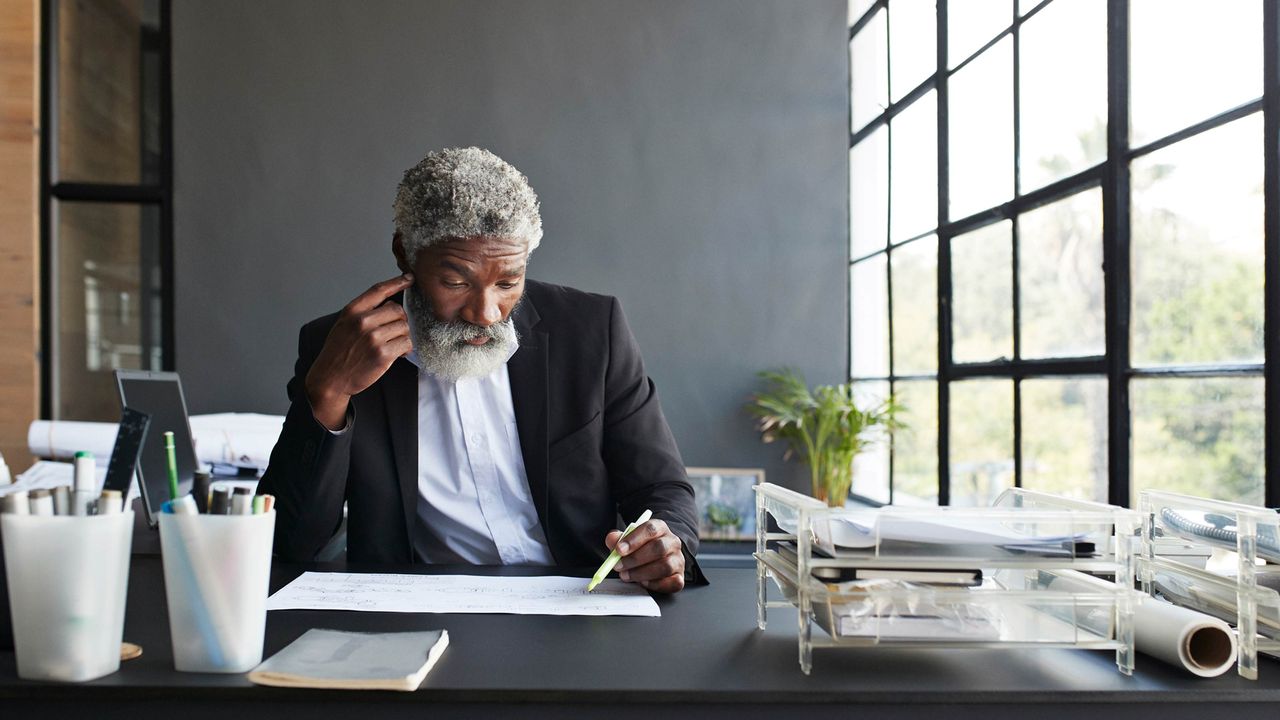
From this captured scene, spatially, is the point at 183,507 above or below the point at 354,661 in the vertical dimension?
above

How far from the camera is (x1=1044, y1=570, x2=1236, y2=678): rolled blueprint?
2.97 feet

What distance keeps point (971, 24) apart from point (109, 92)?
11.3ft

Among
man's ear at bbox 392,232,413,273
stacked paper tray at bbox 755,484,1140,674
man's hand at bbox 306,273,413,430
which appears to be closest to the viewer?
stacked paper tray at bbox 755,484,1140,674

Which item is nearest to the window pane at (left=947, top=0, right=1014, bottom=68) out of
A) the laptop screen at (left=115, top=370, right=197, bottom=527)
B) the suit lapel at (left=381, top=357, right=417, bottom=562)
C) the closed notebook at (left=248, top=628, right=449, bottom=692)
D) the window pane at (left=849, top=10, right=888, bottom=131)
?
the window pane at (left=849, top=10, right=888, bottom=131)

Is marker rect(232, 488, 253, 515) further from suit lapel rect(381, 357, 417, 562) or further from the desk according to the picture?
suit lapel rect(381, 357, 417, 562)

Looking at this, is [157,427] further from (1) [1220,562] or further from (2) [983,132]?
(2) [983,132]

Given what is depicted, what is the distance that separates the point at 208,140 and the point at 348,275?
2.61 feet

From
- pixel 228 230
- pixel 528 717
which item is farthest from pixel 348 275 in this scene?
pixel 528 717

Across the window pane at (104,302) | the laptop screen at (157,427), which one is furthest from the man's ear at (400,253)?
the window pane at (104,302)

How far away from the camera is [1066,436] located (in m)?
2.60

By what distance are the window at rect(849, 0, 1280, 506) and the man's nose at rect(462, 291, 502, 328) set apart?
1553 millimetres

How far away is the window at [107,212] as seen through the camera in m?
3.84

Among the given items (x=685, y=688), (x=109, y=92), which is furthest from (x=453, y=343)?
(x=109, y=92)

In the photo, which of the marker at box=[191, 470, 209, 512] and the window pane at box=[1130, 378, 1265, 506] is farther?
the window pane at box=[1130, 378, 1265, 506]
